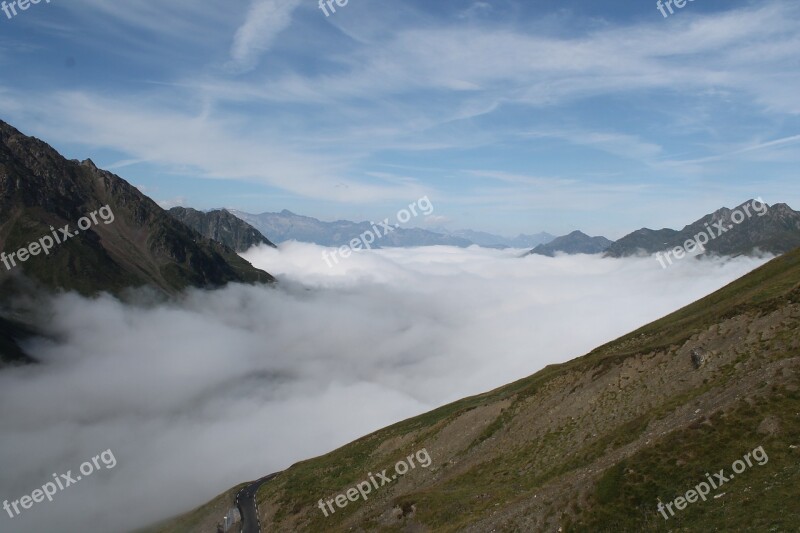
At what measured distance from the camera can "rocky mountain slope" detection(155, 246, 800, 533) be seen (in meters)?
35.5

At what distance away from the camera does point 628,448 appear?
4725 centimetres

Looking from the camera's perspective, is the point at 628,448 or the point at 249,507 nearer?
the point at 628,448

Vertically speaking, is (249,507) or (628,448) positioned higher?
(249,507)

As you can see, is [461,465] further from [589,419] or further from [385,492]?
[589,419]

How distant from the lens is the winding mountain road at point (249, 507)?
9219 cm

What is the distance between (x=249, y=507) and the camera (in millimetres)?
103750

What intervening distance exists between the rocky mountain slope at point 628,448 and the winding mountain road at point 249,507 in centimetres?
205

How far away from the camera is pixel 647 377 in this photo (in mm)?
62656

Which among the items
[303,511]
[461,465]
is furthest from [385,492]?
[303,511]

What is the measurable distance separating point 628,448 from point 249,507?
3355 inches

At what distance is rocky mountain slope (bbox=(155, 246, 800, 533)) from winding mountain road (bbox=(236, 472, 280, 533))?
2.05 meters

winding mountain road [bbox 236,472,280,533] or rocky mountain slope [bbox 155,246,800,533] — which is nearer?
rocky mountain slope [bbox 155,246,800,533]

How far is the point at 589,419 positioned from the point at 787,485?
29884 millimetres

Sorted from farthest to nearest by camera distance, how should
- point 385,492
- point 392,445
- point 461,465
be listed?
point 392,445 → point 385,492 → point 461,465
